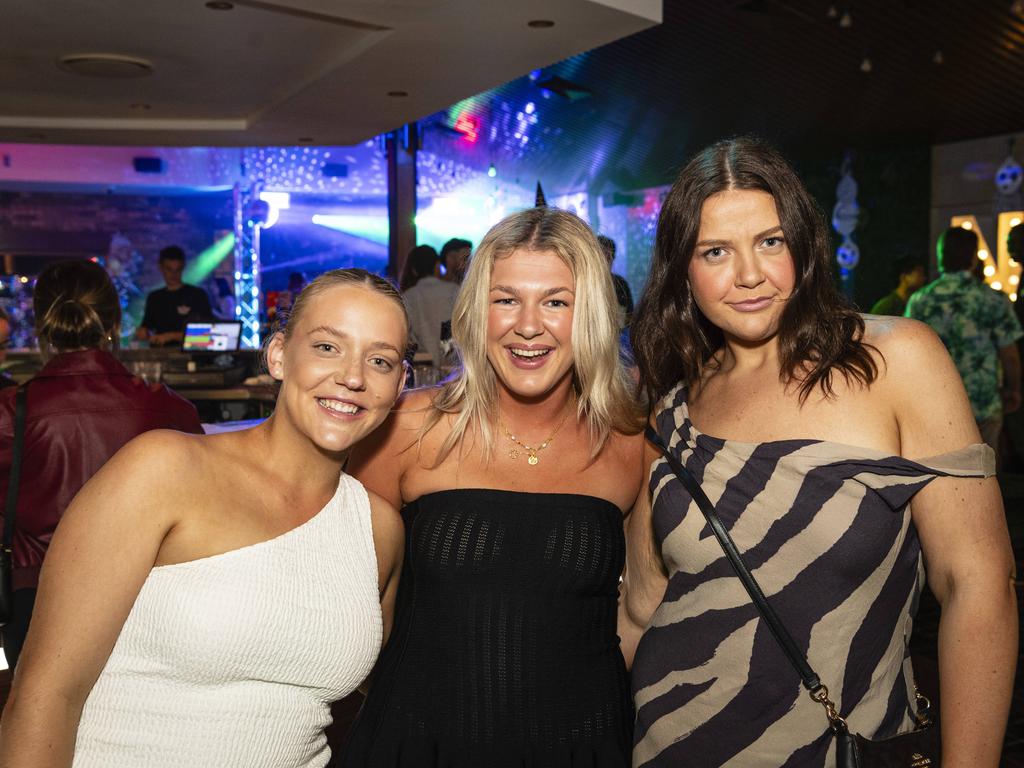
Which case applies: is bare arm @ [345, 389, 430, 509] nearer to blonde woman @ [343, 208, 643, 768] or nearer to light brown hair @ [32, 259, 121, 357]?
blonde woman @ [343, 208, 643, 768]

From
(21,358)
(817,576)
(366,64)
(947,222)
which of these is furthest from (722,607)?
(947,222)

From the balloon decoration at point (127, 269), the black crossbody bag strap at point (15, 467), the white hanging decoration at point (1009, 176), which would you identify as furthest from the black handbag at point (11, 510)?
the white hanging decoration at point (1009, 176)

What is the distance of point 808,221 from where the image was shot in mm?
1556

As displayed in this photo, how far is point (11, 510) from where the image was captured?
7.98ft

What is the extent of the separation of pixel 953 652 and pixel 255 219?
35.9 feet

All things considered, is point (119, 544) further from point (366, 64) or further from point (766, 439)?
point (366, 64)

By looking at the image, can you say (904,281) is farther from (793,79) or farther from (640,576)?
(640,576)

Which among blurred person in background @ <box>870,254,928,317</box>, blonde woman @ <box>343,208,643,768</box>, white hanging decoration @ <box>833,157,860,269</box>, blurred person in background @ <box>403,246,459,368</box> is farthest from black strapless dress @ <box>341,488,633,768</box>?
white hanging decoration @ <box>833,157,860,269</box>

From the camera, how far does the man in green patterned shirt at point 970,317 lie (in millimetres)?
4980

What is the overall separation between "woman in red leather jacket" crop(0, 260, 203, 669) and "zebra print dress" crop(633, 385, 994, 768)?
1.81 m

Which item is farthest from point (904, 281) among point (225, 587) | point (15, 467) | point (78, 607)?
point (78, 607)

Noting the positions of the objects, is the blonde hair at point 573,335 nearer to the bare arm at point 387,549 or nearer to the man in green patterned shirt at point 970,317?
the bare arm at point 387,549

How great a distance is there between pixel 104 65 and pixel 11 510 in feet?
12.5

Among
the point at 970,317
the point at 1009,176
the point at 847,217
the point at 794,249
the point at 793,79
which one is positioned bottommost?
the point at 970,317
